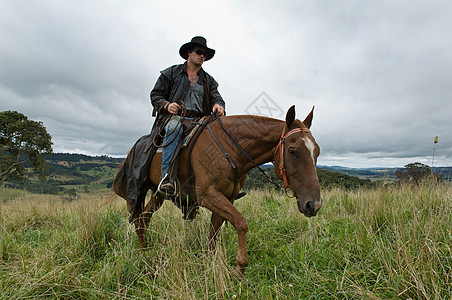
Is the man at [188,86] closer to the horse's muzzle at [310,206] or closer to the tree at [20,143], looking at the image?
the horse's muzzle at [310,206]

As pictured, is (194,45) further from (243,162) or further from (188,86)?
(243,162)

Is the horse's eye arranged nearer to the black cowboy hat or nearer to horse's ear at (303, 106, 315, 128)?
horse's ear at (303, 106, 315, 128)

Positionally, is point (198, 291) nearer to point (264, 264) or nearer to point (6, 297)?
point (264, 264)

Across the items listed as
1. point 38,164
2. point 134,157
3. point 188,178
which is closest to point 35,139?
point 38,164

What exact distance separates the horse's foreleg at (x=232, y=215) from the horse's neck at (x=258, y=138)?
0.56 m

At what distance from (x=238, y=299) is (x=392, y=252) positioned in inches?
67.4

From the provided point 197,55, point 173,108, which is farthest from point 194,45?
point 173,108

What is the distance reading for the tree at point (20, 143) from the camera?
25016 millimetres

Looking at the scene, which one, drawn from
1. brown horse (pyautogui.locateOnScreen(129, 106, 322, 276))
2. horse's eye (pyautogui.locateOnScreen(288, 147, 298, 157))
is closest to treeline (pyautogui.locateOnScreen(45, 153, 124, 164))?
brown horse (pyautogui.locateOnScreen(129, 106, 322, 276))

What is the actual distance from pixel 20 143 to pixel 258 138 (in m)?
32.6

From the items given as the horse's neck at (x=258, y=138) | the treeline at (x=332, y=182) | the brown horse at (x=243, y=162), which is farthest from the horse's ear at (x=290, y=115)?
the treeline at (x=332, y=182)

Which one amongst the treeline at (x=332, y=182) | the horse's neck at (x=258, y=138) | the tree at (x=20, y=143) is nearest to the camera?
the horse's neck at (x=258, y=138)

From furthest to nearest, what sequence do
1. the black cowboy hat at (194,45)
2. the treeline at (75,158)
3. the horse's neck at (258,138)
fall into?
the treeline at (75,158)
the black cowboy hat at (194,45)
the horse's neck at (258,138)

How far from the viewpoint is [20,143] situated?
2566cm
